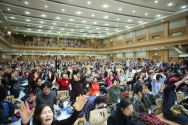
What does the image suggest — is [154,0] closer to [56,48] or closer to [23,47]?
[56,48]

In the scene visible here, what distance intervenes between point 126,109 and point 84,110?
1275 millimetres

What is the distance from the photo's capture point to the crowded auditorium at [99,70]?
257cm

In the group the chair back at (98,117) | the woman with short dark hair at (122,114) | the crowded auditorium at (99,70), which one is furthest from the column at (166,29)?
the woman with short dark hair at (122,114)

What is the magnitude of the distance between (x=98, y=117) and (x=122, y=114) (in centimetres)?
83

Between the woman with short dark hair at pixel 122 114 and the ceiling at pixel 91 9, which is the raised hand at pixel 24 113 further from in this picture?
the ceiling at pixel 91 9

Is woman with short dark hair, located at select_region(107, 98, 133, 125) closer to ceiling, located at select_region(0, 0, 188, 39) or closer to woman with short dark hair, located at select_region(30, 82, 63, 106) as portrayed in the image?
woman with short dark hair, located at select_region(30, 82, 63, 106)

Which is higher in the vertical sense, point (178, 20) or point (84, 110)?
point (178, 20)

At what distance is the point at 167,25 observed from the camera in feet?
58.8

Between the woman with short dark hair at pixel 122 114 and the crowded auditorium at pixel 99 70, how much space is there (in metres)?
0.02

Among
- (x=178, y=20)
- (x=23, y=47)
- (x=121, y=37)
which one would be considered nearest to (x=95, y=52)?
(x=121, y=37)

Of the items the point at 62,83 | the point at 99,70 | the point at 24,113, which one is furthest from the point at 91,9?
the point at 24,113

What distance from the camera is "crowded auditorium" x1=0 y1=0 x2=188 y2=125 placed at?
2.57 meters

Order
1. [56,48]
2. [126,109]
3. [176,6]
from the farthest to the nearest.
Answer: [56,48], [176,6], [126,109]

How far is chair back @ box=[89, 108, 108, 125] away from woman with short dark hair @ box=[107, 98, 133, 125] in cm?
67
